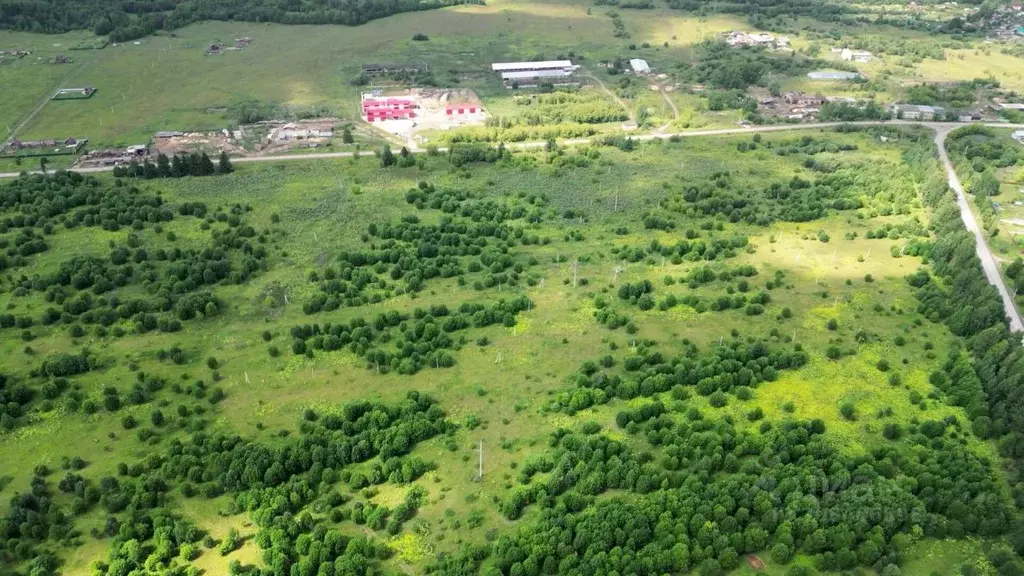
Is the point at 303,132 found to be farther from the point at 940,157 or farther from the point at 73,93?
the point at 940,157

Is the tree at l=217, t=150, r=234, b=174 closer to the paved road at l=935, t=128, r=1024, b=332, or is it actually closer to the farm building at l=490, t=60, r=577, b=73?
the farm building at l=490, t=60, r=577, b=73

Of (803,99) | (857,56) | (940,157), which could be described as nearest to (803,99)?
(803,99)

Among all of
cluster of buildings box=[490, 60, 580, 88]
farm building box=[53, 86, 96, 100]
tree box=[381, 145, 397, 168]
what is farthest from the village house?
farm building box=[53, 86, 96, 100]

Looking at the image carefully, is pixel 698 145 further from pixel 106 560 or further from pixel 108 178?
pixel 106 560

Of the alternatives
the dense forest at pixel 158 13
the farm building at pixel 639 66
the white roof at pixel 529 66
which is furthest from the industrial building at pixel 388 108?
the dense forest at pixel 158 13

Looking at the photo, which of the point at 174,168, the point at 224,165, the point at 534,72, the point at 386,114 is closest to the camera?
the point at 174,168

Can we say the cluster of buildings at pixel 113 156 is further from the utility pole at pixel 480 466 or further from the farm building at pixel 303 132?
the utility pole at pixel 480 466
